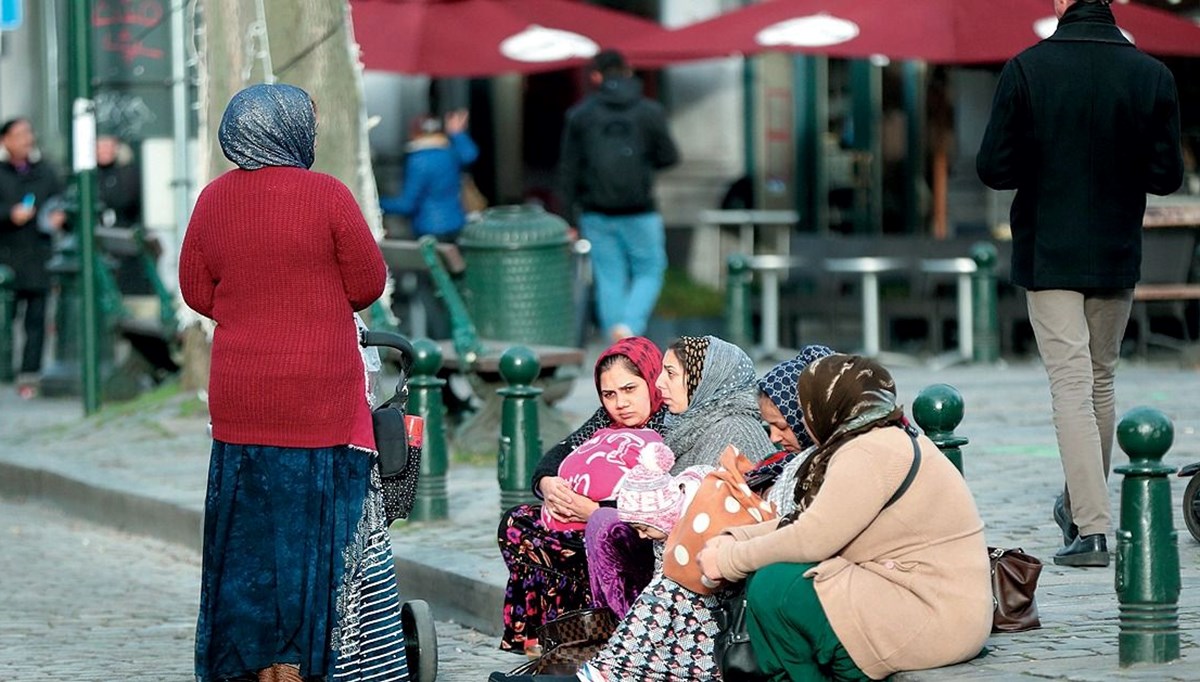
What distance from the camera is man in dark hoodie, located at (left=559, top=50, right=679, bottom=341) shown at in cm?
1505

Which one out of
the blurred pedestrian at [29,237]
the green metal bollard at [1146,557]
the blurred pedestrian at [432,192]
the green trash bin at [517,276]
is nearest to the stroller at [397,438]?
the green metal bollard at [1146,557]

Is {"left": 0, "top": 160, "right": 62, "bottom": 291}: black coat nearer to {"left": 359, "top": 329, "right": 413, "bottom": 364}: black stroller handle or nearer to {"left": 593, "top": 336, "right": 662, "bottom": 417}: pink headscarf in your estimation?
{"left": 593, "top": 336, "right": 662, "bottom": 417}: pink headscarf

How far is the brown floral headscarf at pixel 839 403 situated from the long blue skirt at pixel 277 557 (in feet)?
4.17

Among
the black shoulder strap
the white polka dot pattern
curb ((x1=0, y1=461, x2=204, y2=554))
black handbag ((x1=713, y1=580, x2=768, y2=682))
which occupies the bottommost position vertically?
curb ((x1=0, y1=461, x2=204, y2=554))

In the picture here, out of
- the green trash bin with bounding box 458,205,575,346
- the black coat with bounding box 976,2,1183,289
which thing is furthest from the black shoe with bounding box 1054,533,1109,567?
the green trash bin with bounding box 458,205,575,346

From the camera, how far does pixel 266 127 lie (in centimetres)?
596

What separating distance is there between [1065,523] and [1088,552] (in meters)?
0.31

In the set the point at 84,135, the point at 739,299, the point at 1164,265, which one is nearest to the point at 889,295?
the point at 739,299

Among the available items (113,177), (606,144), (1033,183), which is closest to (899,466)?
(1033,183)

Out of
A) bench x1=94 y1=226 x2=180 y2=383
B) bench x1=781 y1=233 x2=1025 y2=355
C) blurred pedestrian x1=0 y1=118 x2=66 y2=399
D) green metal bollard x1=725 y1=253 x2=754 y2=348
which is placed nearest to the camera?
bench x1=94 y1=226 x2=180 y2=383

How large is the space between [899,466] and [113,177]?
506 inches

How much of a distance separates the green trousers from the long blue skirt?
115cm

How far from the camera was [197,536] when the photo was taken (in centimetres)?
1012

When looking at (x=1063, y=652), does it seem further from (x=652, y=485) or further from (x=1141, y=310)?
(x=1141, y=310)
